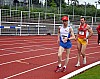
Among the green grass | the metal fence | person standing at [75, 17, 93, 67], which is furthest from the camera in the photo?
the metal fence

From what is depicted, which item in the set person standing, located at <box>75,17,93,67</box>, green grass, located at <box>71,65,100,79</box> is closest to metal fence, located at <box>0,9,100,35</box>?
person standing, located at <box>75,17,93,67</box>

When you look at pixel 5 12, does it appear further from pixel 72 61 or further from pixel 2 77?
pixel 2 77

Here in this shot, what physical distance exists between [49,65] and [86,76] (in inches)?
102

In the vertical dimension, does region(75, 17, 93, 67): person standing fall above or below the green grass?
above

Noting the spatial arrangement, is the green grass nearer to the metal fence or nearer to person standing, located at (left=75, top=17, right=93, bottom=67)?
person standing, located at (left=75, top=17, right=93, bottom=67)

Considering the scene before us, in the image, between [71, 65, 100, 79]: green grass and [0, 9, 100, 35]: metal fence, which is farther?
[0, 9, 100, 35]: metal fence

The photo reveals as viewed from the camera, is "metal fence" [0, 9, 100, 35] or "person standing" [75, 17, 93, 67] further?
"metal fence" [0, 9, 100, 35]

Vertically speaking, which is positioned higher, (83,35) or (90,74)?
(83,35)

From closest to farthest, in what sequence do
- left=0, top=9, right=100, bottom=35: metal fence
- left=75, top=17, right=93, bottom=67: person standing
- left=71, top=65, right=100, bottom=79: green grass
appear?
left=71, top=65, right=100, bottom=79: green grass → left=75, top=17, right=93, bottom=67: person standing → left=0, top=9, right=100, bottom=35: metal fence

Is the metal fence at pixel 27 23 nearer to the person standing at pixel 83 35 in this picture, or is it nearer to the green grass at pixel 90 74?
the person standing at pixel 83 35

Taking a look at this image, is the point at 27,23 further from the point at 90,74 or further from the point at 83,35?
the point at 90,74

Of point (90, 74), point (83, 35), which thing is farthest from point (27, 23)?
point (90, 74)

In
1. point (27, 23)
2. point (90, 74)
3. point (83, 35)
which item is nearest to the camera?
point (90, 74)

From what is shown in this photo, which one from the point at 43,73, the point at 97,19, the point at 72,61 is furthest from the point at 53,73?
the point at 97,19
